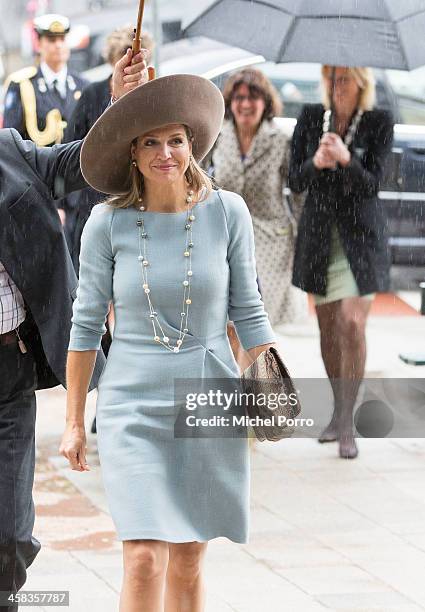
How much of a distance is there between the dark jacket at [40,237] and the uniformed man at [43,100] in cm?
328

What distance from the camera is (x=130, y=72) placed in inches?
170

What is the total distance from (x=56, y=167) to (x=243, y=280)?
0.68m

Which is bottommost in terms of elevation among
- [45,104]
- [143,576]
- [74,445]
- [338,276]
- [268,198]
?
[338,276]

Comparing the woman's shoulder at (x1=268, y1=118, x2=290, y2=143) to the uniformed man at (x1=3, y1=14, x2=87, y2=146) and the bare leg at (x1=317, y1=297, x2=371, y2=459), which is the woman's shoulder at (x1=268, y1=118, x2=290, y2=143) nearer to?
→ the bare leg at (x1=317, y1=297, x2=371, y2=459)

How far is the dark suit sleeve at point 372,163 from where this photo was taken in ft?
23.9

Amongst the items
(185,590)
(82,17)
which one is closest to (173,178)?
(185,590)

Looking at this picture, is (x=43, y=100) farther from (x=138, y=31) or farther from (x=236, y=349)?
(x=138, y=31)

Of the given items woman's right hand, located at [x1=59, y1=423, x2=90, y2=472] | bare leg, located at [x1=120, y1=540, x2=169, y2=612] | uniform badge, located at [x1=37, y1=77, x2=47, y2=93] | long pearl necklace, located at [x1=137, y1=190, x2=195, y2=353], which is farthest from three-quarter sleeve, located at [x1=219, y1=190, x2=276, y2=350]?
uniform badge, located at [x1=37, y1=77, x2=47, y2=93]

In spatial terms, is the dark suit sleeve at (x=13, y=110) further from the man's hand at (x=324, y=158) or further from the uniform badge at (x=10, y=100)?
the man's hand at (x=324, y=158)

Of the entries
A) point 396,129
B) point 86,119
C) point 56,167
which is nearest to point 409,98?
point 396,129

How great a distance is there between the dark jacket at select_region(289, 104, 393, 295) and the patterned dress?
18 cm

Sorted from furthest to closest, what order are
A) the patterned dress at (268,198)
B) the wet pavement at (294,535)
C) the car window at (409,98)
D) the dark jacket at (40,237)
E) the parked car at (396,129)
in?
the car window at (409,98) → the parked car at (396,129) → the patterned dress at (268,198) → the wet pavement at (294,535) → the dark jacket at (40,237)

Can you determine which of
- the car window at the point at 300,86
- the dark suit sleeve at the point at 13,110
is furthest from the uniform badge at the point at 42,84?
the car window at the point at 300,86

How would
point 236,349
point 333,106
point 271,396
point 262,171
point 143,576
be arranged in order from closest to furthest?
point 143,576 < point 271,396 < point 236,349 < point 333,106 < point 262,171
